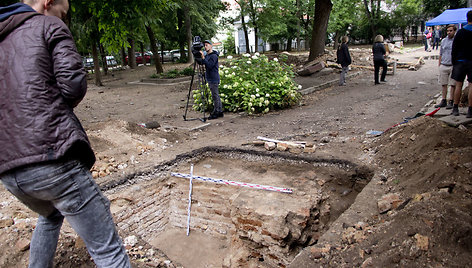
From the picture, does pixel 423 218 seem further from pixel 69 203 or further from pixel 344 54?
pixel 344 54

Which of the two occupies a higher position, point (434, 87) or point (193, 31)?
point (193, 31)

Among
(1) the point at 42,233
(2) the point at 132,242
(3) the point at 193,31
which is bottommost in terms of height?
(2) the point at 132,242

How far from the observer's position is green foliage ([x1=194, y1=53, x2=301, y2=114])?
9078mm

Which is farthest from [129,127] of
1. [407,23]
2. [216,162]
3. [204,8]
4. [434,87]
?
[407,23]

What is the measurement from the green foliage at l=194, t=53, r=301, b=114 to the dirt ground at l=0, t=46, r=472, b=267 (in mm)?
359

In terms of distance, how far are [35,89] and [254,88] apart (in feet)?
25.0

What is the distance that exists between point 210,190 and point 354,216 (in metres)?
2.59

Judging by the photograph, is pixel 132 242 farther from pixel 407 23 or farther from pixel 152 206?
pixel 407 23

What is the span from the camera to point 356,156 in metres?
5.34

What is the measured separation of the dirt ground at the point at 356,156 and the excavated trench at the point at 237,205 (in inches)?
11.8

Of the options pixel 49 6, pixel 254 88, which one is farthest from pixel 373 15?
pixel 49 6

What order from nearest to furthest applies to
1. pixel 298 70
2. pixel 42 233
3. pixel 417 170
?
1. pixel 42 233
2. pixel 417 170
3. pixel 298 70

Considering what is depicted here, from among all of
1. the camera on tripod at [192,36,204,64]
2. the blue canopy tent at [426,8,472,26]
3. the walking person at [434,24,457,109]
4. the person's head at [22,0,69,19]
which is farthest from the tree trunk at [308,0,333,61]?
the person's head at [22,0,69,19]

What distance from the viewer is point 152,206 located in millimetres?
5379
